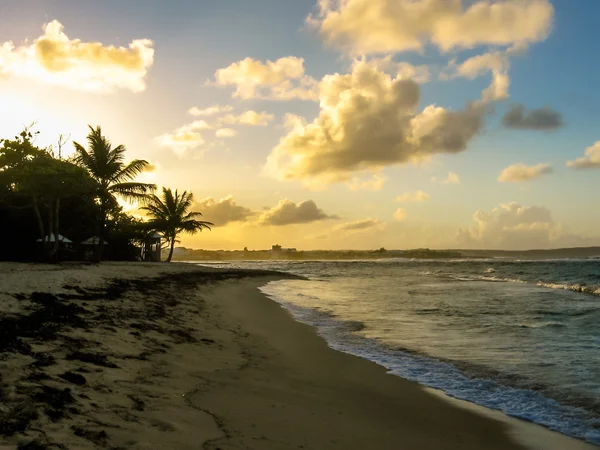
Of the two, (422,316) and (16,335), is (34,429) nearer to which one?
(16,335)

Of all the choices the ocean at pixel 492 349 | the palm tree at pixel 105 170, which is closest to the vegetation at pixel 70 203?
the palm tree at pixel 105 170

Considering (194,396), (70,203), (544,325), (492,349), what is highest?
(70,203)

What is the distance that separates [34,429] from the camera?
354 cm

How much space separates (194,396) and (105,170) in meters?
30.4

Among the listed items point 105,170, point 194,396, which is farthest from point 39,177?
point 194,396

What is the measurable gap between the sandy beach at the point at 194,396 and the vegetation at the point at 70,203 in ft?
55.5

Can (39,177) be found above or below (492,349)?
above

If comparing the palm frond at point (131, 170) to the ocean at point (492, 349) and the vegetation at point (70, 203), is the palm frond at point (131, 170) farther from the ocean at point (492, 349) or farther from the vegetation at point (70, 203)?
the ocean at point (492, 349)

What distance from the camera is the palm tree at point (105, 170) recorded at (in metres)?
31.7

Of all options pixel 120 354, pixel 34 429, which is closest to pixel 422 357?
pixel 120 354

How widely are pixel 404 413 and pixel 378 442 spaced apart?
119cm

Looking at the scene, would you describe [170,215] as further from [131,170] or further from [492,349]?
[492,349]

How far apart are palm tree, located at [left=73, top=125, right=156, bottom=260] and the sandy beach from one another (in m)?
24.6

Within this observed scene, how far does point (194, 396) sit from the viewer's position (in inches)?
208
